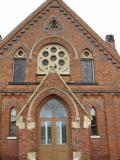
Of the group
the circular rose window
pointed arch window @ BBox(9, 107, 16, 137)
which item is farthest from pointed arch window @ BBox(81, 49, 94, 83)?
pointed arch window @ BBox(9, 107, 16, 137)

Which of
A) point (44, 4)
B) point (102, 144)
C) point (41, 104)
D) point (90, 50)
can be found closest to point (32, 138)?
point (41, 104)

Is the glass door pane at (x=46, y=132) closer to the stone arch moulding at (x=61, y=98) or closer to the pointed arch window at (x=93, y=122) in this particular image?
the stone arch moulding at (x=61, y=98)

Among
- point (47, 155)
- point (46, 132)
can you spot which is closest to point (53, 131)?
point (46, 132)

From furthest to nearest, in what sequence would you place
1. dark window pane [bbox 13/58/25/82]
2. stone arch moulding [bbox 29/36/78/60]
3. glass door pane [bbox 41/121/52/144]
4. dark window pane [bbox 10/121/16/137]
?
stone arch moulding [bbox 29/36/78/60], dark window pane [bbox 13/58/25/82], dark window pane [bbox 10/121/16/137], glass door pane [bbox 41/121/52/144]

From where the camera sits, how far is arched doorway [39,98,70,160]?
58.5ft

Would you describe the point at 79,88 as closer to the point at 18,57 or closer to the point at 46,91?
the point at 46,91

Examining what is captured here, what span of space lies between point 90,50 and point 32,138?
25.8 ft

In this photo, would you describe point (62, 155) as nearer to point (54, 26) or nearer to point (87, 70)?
point (87, 70)

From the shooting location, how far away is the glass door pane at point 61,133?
1812 centimetres

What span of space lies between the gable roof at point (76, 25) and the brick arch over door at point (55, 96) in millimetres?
4945

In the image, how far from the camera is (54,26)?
2216 cm

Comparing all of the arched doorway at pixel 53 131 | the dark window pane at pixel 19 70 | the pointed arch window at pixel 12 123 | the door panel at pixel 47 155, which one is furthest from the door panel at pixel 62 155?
the dark window pane at pixel 19 70

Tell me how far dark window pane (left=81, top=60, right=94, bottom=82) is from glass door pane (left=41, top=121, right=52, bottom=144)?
429cm

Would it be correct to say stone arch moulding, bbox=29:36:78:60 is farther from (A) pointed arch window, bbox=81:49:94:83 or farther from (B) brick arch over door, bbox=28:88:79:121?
(B) brick arch over door, bbox=28:88:79:121
